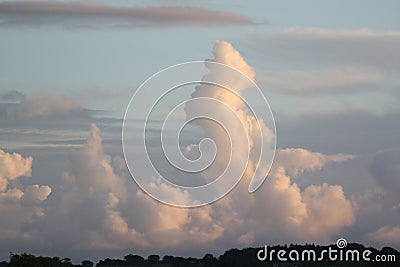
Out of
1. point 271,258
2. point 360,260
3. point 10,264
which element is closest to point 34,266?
point 10,264

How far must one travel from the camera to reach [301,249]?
19425cm

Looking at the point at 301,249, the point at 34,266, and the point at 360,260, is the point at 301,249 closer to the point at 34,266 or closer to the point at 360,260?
the point at 360,260

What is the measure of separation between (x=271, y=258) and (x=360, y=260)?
42.4 feet

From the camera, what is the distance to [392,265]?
196 meters

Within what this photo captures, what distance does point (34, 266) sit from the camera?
7849 inches

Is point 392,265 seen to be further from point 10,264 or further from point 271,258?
point 10,264

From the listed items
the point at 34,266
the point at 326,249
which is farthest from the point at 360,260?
the point at 34,266

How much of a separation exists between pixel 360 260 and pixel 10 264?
50295mm

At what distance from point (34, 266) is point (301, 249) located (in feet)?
126

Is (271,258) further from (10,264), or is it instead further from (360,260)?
(10,264)

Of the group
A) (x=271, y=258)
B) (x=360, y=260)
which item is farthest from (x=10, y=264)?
(x=360, y=260)

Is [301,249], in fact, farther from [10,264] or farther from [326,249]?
[10,264]

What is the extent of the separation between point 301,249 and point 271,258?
4.61m

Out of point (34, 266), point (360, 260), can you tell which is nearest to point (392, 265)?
point (360, 260)
